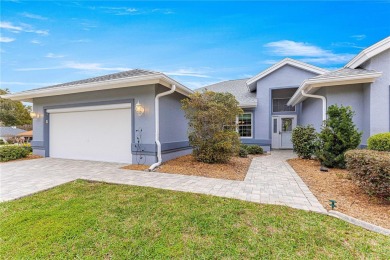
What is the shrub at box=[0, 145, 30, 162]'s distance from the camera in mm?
8281

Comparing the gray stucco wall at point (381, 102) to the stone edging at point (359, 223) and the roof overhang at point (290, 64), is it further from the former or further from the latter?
the stone edging at point (359, 223)

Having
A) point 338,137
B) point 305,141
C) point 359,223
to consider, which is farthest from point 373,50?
point 359,223

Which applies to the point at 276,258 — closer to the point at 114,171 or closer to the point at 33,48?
the point at 114,171

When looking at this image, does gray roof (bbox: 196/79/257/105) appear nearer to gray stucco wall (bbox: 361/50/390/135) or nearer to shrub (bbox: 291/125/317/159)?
shrub (bbox: 291/125/317/159)

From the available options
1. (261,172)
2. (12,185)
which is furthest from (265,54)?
(12,185)

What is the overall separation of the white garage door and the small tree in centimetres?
285

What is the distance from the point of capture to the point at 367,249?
2.26m

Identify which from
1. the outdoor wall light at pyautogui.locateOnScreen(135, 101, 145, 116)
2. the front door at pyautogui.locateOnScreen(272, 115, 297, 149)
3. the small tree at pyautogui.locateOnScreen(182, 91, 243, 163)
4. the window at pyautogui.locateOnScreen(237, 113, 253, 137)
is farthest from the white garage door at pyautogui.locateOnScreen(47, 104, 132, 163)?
the front door at pyautogui.locateOnScreen(272, 115, 297, 149)

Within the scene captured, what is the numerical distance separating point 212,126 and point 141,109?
2.81 metres

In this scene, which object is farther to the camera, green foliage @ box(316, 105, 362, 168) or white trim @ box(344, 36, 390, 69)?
white trim @ box(344, 36, 390, 69)

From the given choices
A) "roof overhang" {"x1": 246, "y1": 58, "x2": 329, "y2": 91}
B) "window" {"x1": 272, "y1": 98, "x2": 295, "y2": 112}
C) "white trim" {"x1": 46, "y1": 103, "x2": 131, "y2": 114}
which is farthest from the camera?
"window" {"x1": 272, "y1": 98, "x2": 295, "y2": 112}

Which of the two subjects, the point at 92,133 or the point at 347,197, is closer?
the point at 347,197

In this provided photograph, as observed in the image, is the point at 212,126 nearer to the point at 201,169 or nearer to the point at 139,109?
the point at 201,169

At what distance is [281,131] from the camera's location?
12961mm
